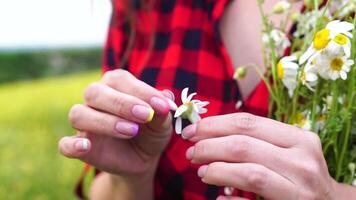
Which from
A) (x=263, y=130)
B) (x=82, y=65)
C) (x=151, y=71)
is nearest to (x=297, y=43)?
(x=263, y=130)

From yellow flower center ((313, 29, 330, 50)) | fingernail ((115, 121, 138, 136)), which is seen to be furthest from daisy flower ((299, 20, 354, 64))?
fingernail ((115, 121, 138, 136))

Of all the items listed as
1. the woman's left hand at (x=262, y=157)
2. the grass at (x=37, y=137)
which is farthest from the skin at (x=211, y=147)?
the grass at (x=37, y=137)

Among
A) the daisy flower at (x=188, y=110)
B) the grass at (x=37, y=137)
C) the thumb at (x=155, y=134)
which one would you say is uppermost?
the daisy flower at (x=188, y=110)

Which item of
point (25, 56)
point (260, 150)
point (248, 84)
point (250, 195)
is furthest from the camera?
point (25, 56)

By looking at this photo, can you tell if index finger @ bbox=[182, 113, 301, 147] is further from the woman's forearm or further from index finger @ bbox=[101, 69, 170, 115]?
the woman's forearm

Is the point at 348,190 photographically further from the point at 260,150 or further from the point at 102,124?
the point at 102,124

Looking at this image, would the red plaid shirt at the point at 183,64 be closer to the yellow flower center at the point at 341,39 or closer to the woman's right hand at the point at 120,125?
the woman's right hand at the point at 120,125

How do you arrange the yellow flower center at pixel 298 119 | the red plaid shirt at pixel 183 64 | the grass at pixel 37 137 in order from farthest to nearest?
the grass at pixel 37 137 < the red plaid shirt at pixel 183 64 < the yellow flower center at pixel 298 119

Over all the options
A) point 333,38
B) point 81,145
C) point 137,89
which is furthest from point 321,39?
point 81,145
